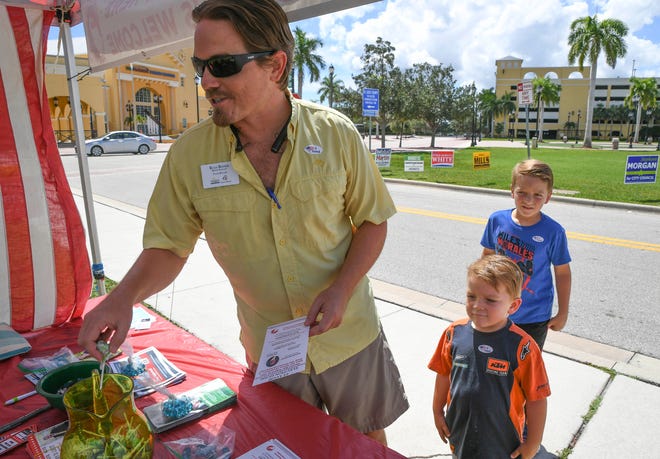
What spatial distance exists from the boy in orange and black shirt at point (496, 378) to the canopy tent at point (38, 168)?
6.77 feet

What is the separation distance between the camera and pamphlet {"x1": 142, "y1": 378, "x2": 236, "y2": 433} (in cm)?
155

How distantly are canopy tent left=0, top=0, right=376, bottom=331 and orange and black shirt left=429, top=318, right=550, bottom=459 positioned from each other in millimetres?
2205

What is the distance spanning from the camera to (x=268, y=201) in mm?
1588

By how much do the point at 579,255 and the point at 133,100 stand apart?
4232 centimetres

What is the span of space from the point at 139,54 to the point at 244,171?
1.83 meters

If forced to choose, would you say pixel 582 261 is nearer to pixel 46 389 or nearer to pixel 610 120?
pixel 46 389

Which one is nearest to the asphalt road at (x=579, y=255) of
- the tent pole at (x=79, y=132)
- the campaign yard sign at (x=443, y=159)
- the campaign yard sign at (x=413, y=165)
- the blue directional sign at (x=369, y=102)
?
the tent pole at (x=79, y=132)

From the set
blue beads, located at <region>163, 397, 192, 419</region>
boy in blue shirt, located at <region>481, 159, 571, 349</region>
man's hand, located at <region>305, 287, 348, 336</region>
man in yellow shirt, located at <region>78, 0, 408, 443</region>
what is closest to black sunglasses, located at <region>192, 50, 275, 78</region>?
man in yellow shirt, located at <region>78, 0, 408, 443</region>

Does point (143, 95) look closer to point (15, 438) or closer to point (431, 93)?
point (431, 93)

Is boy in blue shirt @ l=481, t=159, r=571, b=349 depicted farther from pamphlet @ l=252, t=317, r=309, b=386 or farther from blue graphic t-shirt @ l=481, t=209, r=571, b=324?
pamphlet @ l=252, t=317, r=309, b=386

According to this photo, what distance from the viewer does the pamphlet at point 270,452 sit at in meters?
1.40

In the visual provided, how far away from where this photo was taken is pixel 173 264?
5.62 ft

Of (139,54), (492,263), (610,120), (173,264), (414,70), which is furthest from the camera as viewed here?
(610,120)

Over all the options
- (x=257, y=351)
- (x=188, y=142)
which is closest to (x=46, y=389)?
(x=257, y=351)
